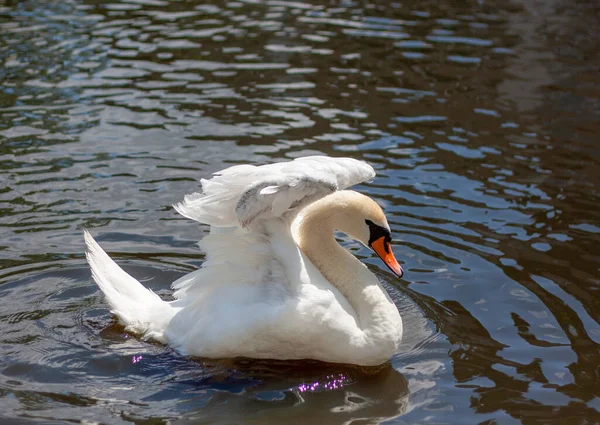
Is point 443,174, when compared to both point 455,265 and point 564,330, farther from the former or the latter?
point 564,330

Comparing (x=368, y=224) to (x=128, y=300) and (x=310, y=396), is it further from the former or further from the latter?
(x=128, y=300)

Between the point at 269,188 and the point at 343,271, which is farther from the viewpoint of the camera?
the point at 343,271

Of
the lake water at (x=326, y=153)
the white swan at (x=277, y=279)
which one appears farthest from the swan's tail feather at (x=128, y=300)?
the lake water at (x=326, y=153)

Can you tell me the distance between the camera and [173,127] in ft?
34.2

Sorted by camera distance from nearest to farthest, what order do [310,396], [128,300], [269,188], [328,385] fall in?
[269,188], [310,396], [328,385], [128,300]

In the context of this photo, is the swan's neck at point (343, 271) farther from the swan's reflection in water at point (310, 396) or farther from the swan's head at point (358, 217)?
the swan's reflection in water at point (310, 396)

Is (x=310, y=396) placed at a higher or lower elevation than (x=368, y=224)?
lower

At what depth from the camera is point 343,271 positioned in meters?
6.29

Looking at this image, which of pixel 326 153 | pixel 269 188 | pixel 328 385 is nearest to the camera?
pixel 269 188

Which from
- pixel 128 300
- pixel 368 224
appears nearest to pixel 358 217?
pixel 368 224

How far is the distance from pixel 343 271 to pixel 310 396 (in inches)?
36.3

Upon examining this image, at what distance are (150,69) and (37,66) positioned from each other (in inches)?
57.4

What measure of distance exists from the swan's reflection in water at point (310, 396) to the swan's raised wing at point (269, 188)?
40.7 inches

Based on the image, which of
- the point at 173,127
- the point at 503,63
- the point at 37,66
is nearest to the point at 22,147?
the point at 173,127
